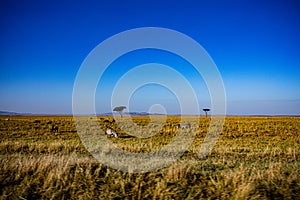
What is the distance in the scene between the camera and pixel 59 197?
19.8 ft

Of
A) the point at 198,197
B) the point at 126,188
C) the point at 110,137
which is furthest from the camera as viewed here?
the point at 110,137

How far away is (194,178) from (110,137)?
536 inches

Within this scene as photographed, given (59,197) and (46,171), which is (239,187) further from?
(46,171)

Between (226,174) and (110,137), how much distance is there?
13.7 m

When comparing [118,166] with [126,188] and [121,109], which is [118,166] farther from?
[121,109]

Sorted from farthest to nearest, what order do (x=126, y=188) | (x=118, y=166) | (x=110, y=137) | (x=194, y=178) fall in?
1. (x=110, y=137)
2. (x=118, y=166)
3. (x=194, y=178)
4. (x=126, y=188)

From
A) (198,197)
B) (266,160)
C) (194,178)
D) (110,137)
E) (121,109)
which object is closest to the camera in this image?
(198,197)

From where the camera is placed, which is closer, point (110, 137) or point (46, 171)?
point (46, 171)

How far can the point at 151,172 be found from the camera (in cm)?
747

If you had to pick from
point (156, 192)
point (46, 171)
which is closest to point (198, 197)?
point (156, 192)

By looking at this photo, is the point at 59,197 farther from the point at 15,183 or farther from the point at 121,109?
the point at 121,109

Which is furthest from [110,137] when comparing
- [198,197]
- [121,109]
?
[121,109]

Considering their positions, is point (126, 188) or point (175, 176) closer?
point (126, 188)

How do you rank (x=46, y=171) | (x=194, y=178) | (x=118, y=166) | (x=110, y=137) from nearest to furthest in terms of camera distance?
(x=194, y=178) → (x=46, y=171) → (x=118, y=166) → (x=110, y=137)
